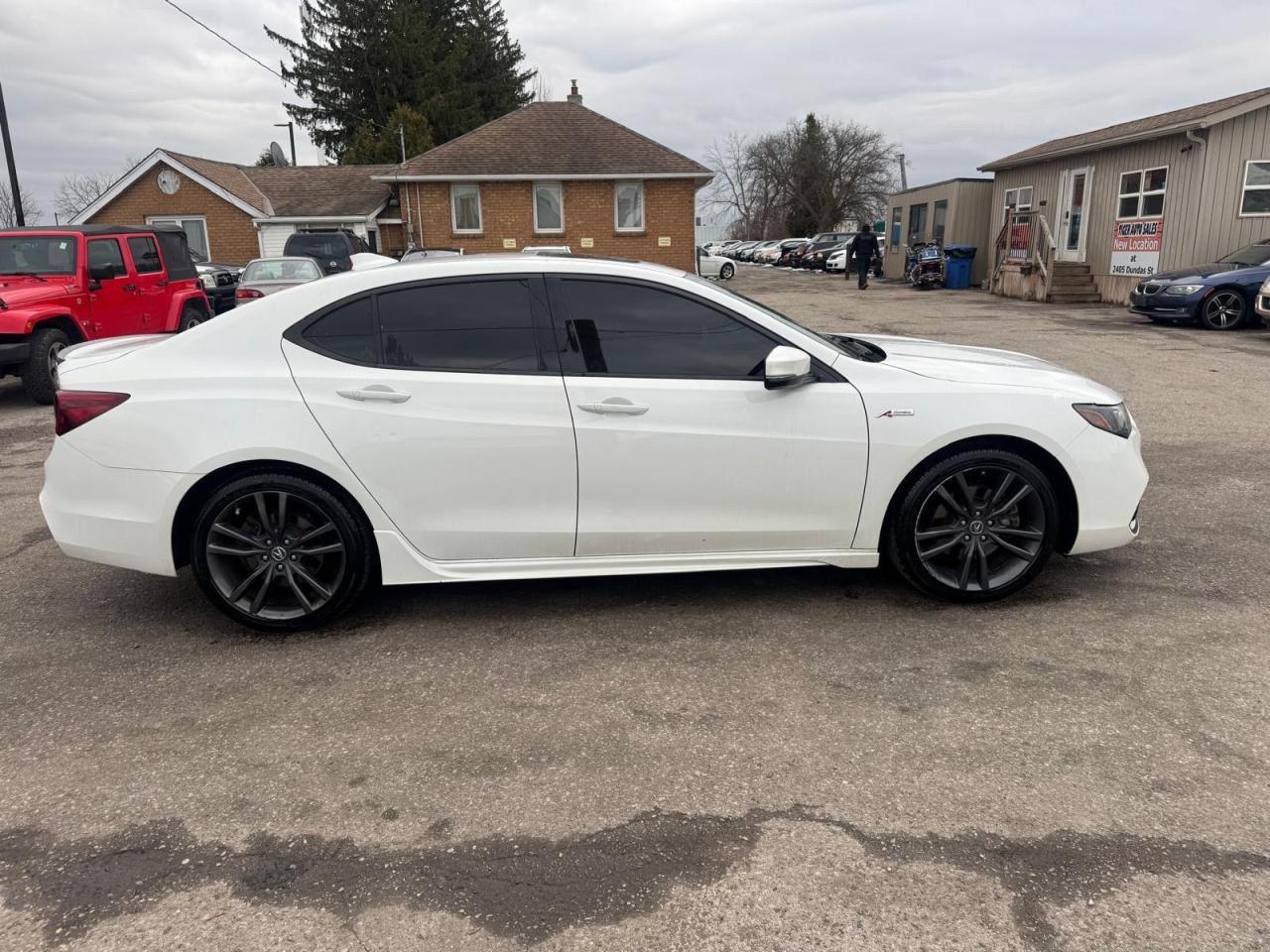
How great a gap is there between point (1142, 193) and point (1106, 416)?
19.1 meters

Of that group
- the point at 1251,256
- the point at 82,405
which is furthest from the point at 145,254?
the point at 1251,256

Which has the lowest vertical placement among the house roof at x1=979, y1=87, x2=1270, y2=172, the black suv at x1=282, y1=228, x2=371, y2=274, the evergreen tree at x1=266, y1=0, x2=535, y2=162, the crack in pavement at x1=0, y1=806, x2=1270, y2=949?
the crack in pavement at x1=0, y1=806, x2=1270, y2=949

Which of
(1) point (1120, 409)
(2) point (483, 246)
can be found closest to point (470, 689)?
(1) point (1120, 409)

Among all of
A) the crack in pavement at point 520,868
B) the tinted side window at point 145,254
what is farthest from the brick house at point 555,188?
the crack in pavement at point 520,868

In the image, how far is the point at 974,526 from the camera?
403cm

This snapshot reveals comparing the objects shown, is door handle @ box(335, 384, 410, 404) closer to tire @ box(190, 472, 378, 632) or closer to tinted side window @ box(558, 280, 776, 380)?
tire @ box(190, 472, 378, 632)

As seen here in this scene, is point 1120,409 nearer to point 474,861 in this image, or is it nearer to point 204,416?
point 474,861

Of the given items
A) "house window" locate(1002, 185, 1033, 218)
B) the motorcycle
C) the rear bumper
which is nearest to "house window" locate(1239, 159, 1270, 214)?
"house window" locate(1002, 185, 1033, 218)

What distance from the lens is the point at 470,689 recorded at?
11.3 ft

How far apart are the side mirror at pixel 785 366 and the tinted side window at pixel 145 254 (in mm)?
10305

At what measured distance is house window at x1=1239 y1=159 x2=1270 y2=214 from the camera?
17781mm

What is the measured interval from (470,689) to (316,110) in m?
47.6

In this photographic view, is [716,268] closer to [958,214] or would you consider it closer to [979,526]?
[958,214]

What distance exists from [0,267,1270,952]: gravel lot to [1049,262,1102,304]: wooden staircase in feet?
61.6
